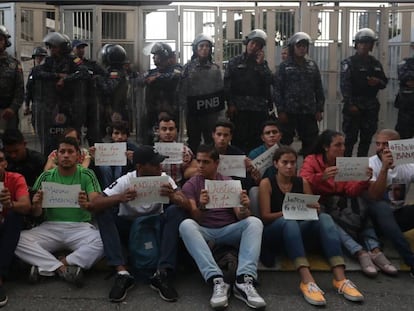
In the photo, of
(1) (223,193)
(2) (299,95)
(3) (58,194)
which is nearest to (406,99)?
(2) (299,95)

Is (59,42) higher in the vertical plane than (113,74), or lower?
higher

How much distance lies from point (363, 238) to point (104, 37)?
5653 mm

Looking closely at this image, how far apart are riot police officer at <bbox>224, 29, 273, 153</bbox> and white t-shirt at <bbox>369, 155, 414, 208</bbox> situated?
1885 mm

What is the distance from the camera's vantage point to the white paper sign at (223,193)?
177 inches

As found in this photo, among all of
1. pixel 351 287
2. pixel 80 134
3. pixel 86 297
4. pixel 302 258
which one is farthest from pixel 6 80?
pixel 351 287

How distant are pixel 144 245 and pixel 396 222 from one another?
213 cm

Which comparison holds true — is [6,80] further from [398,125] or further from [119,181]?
[398,125]

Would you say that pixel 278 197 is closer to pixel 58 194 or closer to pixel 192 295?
pixel 192 295

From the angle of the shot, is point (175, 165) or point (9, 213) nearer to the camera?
point (9, 213)

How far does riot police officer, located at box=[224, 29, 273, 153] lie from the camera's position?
6.71 m

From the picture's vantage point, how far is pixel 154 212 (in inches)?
189

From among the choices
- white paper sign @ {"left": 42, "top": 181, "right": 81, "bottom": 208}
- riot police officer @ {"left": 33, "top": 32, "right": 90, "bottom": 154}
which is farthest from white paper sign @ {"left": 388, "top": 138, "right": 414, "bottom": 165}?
riot police officer @ {"left": 33, "top": 32, "right": 90, "bottom": 154}

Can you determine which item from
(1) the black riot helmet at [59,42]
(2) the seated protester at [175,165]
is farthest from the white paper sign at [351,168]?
(1) the black riot helmet at [59,42]

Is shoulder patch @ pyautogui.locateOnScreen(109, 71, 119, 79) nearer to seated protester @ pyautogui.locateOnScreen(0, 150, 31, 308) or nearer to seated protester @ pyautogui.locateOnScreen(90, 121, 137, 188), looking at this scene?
seated protester @ pyautogui.locateOnScreen(90, 121, 137, 188)
